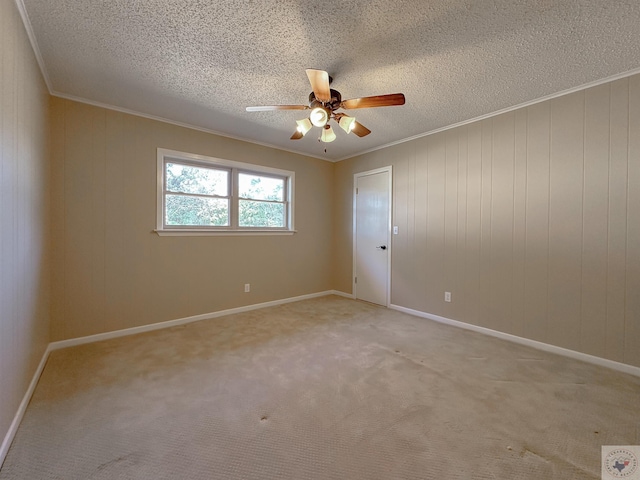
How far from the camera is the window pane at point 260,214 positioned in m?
4.00

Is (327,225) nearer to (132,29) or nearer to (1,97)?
(132,29)

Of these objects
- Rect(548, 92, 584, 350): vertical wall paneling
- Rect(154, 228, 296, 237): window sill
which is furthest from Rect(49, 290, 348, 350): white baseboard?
Rect(548, 92, 584, 350): vertical wall paneling

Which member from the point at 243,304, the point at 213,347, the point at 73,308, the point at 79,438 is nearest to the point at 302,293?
the point at 243,304

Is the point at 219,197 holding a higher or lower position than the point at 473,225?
higher

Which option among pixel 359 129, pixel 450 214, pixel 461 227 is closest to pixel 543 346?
pixel 461 227

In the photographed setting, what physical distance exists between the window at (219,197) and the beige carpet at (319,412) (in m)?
1.46

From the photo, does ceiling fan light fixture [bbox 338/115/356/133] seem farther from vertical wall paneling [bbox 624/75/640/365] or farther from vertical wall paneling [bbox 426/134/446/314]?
vertical wall paneling [bbox 624/75/640/365]

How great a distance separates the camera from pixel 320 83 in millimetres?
1936

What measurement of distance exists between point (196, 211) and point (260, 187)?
1.02 meters

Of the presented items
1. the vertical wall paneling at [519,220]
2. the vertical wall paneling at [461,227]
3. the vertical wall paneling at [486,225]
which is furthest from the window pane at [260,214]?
the vertical wall paneling at [519,220]

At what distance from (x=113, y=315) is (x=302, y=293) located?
256cm

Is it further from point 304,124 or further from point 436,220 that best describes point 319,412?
point 436,220

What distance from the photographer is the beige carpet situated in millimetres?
1376

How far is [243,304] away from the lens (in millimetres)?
3957
